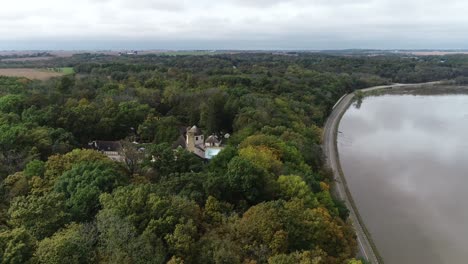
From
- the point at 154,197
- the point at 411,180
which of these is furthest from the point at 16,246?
the point at 411,180

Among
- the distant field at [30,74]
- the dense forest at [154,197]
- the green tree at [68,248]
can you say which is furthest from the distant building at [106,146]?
the distant field at [30,74]

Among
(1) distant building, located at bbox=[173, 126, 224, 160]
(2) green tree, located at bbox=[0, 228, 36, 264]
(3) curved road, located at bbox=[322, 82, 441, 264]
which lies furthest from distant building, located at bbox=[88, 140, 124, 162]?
(3) curved road, located at bbox=[322, 82, 441, 264]

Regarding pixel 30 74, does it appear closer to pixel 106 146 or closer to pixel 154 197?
pixel 106 146

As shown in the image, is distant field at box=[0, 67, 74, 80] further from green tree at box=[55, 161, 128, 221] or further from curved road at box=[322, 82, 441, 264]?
green tree at box=[55, 161, 128, 221]

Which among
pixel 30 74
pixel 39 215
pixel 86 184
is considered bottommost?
pixel 39 215

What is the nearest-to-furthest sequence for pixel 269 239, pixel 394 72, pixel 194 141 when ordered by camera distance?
pixel 269 239
pixel 194 141
pixel 394 72

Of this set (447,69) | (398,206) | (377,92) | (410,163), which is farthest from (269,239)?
(447,69)

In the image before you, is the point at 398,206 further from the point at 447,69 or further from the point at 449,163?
the point at 447,69
